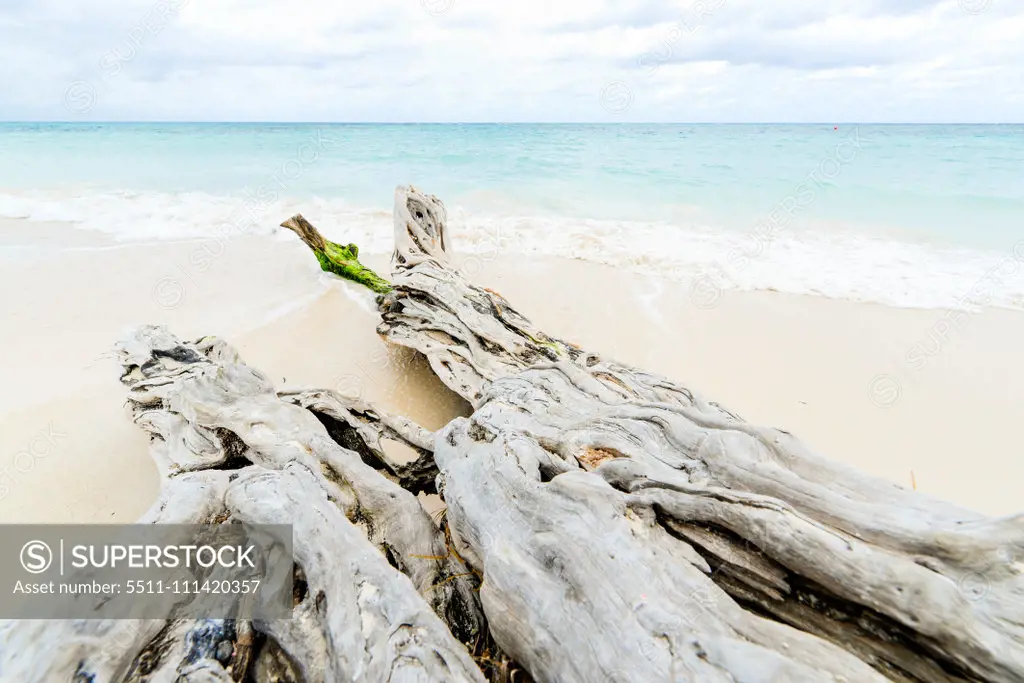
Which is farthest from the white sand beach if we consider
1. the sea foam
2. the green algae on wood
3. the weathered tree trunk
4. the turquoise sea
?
the weathered tree trunk

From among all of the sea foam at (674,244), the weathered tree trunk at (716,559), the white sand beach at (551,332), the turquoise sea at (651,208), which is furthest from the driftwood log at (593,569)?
the turquoise sea at (651,208)

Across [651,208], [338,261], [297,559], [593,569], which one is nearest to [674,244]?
[651,208]

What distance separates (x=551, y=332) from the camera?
5520mm

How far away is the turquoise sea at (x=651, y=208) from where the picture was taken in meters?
7.68

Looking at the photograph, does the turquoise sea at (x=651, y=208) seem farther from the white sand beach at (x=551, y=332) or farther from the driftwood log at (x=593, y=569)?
the driftwood log at (x=593, y=569)

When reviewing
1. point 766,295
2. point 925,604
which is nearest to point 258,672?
point 925,604

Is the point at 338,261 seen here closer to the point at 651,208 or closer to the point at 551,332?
the point at 551,332

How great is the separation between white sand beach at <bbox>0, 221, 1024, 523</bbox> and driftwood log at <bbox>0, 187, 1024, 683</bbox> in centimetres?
135

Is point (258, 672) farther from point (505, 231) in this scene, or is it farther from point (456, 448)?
point (505, 231)

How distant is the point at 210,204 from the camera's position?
40.1 feet

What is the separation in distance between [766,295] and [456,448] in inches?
204

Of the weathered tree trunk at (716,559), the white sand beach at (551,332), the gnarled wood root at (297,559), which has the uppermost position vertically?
the weathered tree trunk at (716,559)

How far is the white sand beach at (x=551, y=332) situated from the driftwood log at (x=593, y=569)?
1.35 metres

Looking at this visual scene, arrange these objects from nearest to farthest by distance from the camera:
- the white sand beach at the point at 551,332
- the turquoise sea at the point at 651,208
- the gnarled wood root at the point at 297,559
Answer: the gnarled wood root at the point at 297,559 → the white sand beach at the point at 551,332 → the turquoise sea at the point at 651,208
